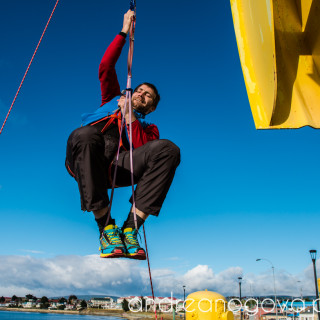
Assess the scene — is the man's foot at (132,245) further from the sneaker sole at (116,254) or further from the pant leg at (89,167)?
the pant leg at (89,167)

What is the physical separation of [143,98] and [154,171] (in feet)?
3.60

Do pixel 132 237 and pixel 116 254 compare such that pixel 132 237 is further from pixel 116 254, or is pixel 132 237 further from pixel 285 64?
pixel 285 64

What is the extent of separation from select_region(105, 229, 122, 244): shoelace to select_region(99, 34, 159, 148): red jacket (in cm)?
100

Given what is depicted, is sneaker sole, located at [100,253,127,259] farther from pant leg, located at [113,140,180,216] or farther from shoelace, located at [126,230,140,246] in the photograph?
pant leg, located at [113,140,180,216]

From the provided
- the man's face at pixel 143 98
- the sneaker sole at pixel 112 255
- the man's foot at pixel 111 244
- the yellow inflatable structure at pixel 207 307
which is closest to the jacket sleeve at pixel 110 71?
the man's face at pixel 143 98

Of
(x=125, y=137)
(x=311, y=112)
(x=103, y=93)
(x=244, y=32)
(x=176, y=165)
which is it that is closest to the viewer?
(x=311, y=112)

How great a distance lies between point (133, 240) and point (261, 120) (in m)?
1.61

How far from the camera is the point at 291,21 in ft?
7.28

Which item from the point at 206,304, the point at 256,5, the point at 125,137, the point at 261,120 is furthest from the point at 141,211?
the point at 256,5

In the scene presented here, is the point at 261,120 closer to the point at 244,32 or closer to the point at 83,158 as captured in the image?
the point at 244,32

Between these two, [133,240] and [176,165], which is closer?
[133,240]

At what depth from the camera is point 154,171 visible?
3307mm

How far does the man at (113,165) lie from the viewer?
3123 millimetres

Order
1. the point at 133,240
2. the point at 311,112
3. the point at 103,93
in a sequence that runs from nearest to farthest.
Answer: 1. the point at 311,112
2. the point at 133,240
3. the point at 103,93
